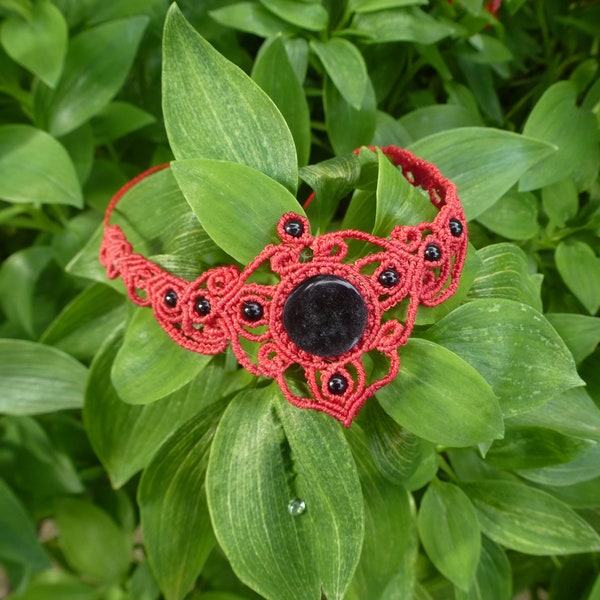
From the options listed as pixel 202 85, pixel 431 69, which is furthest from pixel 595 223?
pixel 202 85

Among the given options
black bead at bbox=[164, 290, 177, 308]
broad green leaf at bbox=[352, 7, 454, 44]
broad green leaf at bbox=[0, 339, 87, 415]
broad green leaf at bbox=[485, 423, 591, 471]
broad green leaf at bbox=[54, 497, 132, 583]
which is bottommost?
broad green leaf at bbox=[54, 497, 132, 583]

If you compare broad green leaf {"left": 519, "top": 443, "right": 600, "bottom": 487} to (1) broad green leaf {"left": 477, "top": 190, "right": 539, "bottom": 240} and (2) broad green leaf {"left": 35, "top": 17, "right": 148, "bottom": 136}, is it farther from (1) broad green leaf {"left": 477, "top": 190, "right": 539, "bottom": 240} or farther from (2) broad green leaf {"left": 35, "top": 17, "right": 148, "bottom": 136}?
(2) broad green leaf {"left": 35, "top": 17, "right": 148, "bottom": 136}

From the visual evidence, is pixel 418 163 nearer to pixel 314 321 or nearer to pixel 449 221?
pixel 449 221

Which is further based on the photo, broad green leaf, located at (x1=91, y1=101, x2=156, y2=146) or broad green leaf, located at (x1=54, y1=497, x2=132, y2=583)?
broad green leaf, located at (x1=54, y1=497, x2=132, y2=583)

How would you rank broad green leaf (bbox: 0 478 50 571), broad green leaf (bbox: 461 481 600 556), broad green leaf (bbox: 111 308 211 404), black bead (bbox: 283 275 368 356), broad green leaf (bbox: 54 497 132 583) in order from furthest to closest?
broad green leaf (bbox: 54 497 132 583)
broad green leaf (bbox: 0 478 50 571)
broad green leaf (bbox: 461 481 600 556)
broad green leaf (bbox: 111 308 211 404)
black bead (bbox: 283 275 368 356)

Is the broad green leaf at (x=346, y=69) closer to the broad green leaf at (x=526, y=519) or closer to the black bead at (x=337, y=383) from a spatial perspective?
the black bead at (x=337, y=383)

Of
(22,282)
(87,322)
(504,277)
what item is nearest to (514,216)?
(504,277)

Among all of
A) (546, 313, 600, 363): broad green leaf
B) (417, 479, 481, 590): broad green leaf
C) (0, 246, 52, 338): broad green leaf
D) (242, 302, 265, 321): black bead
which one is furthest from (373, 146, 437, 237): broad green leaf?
(0, 246, 52, 338): broad green leaf

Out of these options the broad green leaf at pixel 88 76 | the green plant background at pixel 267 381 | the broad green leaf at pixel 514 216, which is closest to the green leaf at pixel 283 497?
the green plant background at pixel 267 381
